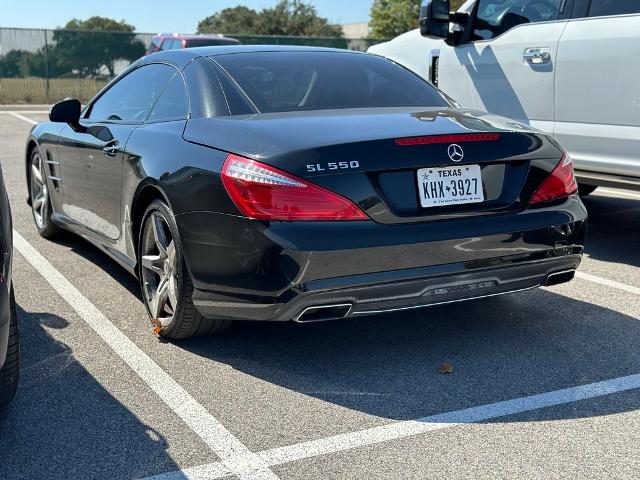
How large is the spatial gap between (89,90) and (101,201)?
2613 centimetres

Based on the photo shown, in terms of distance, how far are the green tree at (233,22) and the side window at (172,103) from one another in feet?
202

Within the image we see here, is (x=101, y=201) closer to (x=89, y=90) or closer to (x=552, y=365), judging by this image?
(x=552, y=365)

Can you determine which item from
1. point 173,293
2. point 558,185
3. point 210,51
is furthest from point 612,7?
point 173,293

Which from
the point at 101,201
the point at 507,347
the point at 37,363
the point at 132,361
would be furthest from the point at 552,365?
the point at 101,201

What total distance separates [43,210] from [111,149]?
190 centimetres

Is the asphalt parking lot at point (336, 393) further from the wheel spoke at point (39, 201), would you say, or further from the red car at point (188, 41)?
the red car at point (188, 41)

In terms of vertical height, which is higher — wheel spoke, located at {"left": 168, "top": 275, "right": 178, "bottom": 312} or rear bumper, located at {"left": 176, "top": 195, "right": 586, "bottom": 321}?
rear bumper, located at {"left": 176, "top": 195, "right": 586, "bottom": 321}

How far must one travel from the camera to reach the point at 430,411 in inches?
138

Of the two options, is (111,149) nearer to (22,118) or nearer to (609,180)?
(609,180)

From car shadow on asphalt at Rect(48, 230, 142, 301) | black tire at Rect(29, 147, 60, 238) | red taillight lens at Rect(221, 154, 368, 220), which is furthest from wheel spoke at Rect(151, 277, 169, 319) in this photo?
black tire at Rect(29, 147, 60, 238)

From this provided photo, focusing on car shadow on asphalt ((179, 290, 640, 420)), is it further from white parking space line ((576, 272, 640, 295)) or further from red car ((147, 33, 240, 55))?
red car ((147, 33, 240, 55))

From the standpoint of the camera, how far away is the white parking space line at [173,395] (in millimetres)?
3039

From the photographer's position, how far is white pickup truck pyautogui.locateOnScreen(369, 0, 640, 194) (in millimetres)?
5836

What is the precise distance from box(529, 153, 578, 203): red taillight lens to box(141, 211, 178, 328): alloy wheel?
173 cm
